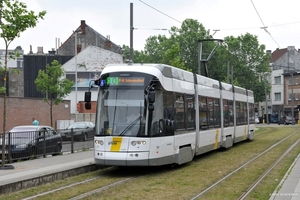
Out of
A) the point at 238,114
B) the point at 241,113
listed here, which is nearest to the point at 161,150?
the point at 238,114

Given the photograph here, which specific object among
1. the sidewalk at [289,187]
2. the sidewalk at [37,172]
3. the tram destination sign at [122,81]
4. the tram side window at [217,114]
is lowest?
the sidewalk at [289,187]

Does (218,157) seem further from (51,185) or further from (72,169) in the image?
(51,185)

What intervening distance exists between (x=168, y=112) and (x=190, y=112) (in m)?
2.49

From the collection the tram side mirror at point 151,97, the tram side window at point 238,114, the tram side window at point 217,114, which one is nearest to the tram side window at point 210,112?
the tram side window at point 217,114

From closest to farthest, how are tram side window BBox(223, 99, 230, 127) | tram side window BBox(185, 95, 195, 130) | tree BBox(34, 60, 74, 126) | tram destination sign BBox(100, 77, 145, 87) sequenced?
tram destination sign BBox(100, 77, 145, 87)
tram side window BBox(185, 95, 195, 130)
tram side window BBox(223, 99, 230, 127)
tree BBox(34, 60, 74, 126)

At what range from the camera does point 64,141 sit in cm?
2203

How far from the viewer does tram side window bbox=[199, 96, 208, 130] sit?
1924 centimetres

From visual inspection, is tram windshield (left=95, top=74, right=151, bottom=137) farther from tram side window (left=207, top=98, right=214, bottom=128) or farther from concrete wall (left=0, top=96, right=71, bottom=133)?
concrete wall (left=0, top=96, right=71, bottom=133)

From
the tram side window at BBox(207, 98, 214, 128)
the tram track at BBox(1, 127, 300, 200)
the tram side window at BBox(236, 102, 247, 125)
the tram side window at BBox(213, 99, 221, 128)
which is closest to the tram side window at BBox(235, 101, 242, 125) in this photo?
the tram side window at BBox(236, 102, 247, 125)

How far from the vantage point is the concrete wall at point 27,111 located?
38.0 metres

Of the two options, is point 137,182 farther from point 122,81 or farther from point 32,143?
point 32,143

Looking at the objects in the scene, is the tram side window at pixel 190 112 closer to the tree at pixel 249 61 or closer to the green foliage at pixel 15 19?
the green foliage at pixel 15 19

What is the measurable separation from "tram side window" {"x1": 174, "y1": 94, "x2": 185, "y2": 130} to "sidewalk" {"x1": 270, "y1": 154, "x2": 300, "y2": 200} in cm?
361

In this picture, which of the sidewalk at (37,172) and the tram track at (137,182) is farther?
the sidewalk at (37,172)
